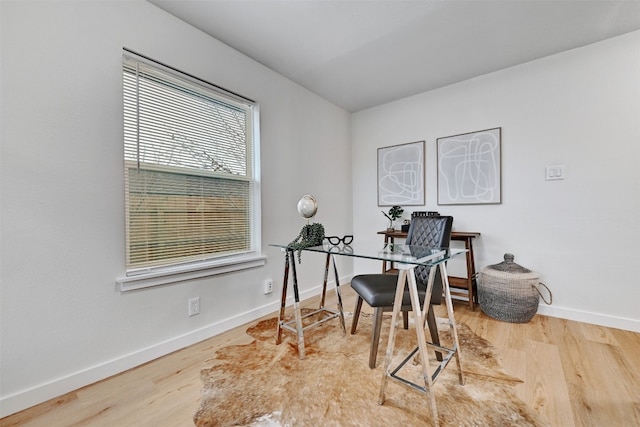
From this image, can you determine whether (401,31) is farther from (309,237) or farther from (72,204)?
(72,204)

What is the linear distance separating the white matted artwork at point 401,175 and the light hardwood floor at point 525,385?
1.69 metres

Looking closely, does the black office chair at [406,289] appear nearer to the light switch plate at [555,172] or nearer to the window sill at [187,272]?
the window sill at [187,272]

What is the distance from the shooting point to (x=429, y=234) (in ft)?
6.97

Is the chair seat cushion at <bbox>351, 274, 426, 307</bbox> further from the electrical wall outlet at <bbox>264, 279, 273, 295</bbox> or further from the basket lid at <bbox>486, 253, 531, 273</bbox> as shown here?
the basket lid at <bbox>486, 253, 531, 273</bbox>

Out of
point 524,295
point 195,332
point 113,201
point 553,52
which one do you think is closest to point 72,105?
point 113,201

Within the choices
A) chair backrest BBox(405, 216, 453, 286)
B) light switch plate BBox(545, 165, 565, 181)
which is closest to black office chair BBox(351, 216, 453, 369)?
chair backrest BBox(405, 216, 453, 286)

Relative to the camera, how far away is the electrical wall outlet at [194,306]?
2.13 meters

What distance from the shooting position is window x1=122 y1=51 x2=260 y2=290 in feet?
6.19

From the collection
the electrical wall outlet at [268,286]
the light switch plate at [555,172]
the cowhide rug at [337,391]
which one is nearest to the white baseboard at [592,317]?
the cowhide rug at [337,391]

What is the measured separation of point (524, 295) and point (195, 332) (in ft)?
9.11

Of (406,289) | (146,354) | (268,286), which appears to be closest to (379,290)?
(406,289)

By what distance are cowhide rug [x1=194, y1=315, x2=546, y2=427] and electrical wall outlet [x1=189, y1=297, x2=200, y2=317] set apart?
370mm

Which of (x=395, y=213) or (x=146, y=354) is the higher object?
(x=395, y=213)

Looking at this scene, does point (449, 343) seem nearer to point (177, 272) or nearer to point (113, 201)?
point (177, 272)
